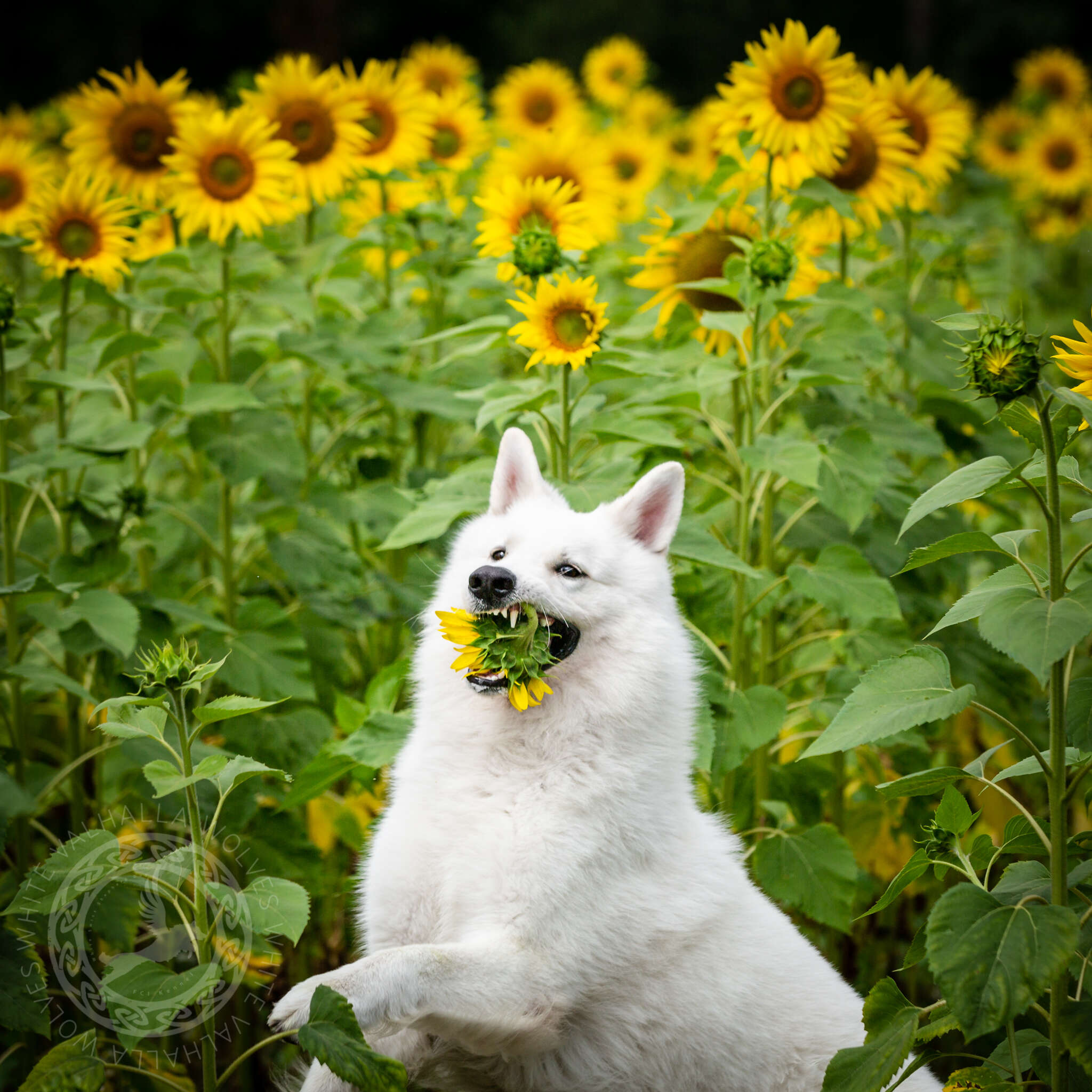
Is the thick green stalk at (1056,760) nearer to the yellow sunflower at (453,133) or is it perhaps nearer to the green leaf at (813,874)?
the green leaf at (813,874)

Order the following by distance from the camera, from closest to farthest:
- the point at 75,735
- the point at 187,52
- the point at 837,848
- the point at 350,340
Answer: the point at 837,848 → the point at 75,735 → the point at 350,340 → the point at 187,52

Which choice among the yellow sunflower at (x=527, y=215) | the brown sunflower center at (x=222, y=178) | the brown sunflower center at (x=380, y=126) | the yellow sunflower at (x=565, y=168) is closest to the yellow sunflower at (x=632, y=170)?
the yellow sunflower at (x=565, y=168)

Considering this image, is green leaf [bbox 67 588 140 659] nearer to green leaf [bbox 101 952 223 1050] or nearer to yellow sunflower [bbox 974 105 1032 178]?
green leaf [bbox 101 952 223 1050]

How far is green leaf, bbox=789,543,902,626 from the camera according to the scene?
3293 millimetres

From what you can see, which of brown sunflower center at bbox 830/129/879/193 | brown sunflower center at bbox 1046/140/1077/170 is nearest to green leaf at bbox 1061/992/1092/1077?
brown sunflower center at bbox 830/129/879/193

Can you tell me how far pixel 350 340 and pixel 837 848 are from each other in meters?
2.77

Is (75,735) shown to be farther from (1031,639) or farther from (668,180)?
(668,180)

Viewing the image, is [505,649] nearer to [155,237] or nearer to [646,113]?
[155,237]

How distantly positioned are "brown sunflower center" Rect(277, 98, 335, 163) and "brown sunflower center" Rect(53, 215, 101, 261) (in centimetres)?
102

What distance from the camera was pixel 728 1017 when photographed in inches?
93.7

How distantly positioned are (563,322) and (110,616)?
1.71 meters

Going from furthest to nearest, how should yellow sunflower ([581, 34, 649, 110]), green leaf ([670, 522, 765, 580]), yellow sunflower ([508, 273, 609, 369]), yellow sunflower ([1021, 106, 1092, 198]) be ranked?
yellow sunflower ([581, 34, 649, 110]), yellow sunflower ([1021, 106, 1092, 198]), yellow sunflower ([508, 273, 609, 369]), green leaf ([670, 522, 765, 580])

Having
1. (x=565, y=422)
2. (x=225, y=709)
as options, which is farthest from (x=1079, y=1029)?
(x=565, y=422)

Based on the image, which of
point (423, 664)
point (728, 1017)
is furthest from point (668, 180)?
point (728, 1017)
